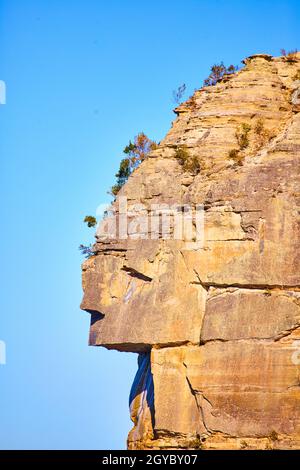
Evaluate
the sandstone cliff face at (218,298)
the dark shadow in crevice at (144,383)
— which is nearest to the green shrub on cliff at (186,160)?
the sandstone cliff face at (218,298)

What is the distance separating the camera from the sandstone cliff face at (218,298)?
2239 inches

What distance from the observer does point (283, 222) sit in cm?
5809

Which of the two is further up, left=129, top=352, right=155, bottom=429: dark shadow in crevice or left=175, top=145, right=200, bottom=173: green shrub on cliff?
left=175, top=145, right=200, bottom=173: green shrub on cliff

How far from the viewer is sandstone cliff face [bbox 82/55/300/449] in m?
56.9

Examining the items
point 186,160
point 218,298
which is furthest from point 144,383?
point 186,160

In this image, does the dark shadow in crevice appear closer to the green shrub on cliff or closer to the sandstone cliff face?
the sandstone cliff face

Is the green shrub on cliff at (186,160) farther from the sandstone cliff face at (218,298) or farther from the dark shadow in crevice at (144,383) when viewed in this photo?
the dark shadow in crevice at (144,383)

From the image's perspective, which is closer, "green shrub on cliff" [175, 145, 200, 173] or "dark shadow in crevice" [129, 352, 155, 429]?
"dark shadow in crevice" [129, 352, 155, 429]

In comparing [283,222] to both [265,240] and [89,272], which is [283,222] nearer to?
[265,240]

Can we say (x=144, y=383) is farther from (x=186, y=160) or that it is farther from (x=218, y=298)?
(x=186, y=160)

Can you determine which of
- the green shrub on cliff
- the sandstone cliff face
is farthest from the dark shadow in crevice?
the green shrub on cliff

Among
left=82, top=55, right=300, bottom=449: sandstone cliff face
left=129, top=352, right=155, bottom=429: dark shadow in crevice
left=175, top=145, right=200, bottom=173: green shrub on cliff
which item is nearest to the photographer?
left=82, top=55, right=300, bottom=449: sandstone cliff face

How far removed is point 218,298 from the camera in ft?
191
